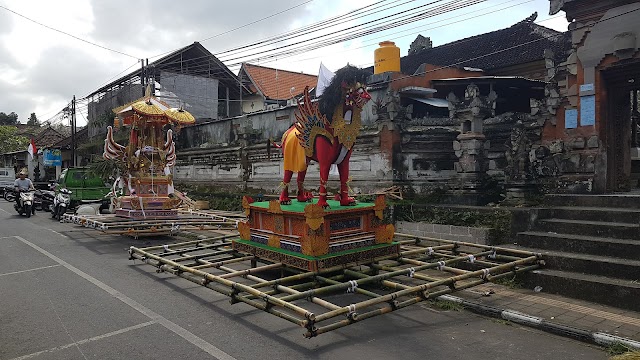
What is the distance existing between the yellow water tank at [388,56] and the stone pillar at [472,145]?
3655 millimetres

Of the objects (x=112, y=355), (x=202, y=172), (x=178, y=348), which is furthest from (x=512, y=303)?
(x=202, y=172)

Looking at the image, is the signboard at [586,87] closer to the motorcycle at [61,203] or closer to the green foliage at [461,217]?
the green foliage at [461,217]

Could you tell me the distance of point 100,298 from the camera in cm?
602

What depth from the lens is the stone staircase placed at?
5457mm

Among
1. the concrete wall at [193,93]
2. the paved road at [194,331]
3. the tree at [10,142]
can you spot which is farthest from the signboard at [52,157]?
the paved road at [194,331]

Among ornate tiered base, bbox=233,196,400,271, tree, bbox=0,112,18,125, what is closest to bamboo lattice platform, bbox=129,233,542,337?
ornate tiered base, bbox=233,196,400,271

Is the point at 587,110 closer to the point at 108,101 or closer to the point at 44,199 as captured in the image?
the point at 44,199

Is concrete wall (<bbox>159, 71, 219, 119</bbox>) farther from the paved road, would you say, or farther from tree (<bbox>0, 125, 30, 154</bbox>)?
tree (<bbox>0, 125, 30, 154</bbox>)

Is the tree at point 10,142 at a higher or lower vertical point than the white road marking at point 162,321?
higher

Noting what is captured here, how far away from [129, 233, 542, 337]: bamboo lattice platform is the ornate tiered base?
0.13 m

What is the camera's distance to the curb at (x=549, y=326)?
13.7 ft

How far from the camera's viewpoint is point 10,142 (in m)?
46.2

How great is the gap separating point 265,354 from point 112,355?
143cm

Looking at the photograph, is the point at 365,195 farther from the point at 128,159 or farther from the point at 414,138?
the point at 128,159
